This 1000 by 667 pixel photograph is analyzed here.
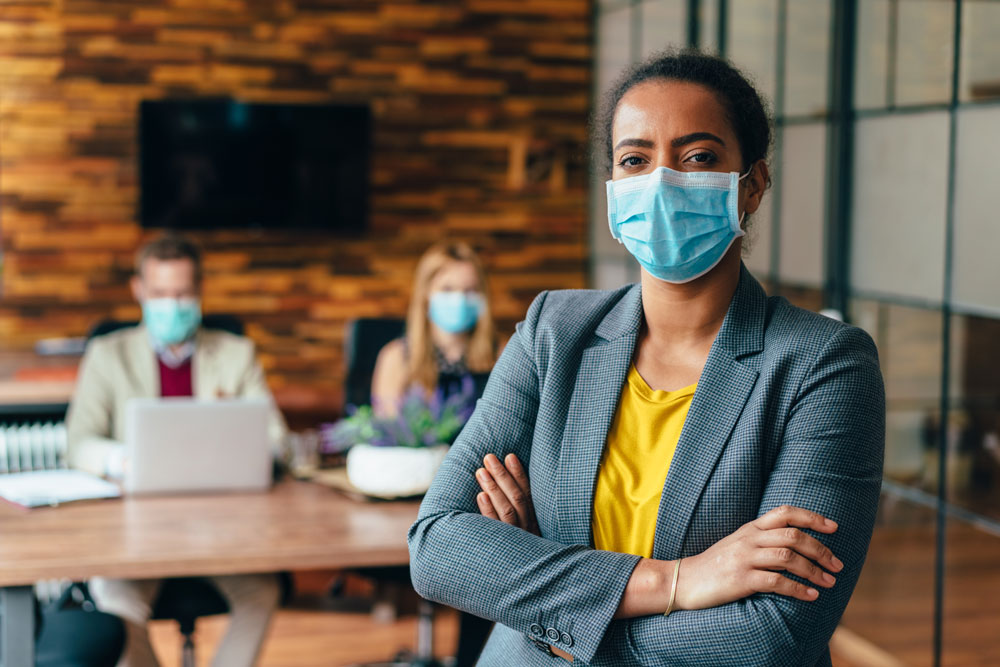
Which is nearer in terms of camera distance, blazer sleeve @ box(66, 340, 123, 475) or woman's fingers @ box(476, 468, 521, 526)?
woman's fingers @ box(476, 468, 521, 526)

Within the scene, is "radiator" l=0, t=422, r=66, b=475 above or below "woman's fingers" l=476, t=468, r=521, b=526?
below

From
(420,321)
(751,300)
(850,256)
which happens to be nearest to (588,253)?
(850,256)

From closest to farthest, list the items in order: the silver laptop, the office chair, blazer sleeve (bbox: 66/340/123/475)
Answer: the silver laptop < the office chair < blazer sleeve (bbox: 66/340/123/475)

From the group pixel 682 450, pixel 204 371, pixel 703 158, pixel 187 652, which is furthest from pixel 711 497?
pixel 204 371

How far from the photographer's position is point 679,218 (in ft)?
4.05

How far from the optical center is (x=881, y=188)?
336 centimetres

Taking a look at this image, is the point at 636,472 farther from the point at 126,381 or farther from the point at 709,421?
the point at 126,381

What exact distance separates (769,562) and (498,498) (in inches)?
13.8

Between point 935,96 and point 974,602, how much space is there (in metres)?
1.50

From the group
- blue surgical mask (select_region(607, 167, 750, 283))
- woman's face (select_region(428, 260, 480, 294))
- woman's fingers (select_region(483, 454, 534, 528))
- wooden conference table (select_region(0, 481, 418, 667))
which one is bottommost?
wooden conference table (select_region(0, 481, 418, 667))

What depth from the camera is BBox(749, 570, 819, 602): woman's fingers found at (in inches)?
45.0

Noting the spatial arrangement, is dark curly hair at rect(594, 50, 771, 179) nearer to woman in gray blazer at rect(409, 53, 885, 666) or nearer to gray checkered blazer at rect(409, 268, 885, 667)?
woman in gray blazer at rect(409, 53, 885, 666)

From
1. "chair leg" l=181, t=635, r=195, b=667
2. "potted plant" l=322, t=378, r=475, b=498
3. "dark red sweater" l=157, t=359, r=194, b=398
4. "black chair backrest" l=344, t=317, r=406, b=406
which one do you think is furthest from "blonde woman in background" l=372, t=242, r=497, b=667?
"chair leg" l=181, t=635, r=195, b=667

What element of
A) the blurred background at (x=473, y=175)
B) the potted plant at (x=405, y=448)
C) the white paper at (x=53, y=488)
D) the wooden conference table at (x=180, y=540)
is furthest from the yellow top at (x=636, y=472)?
the blurred background at (x=473, y=175)
